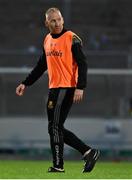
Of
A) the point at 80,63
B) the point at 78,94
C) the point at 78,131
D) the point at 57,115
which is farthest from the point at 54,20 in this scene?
the point at 78,131

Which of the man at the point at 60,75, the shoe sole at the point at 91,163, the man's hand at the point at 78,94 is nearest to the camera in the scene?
the man's hand at the point at 78,94

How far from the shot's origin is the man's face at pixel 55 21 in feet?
30.1

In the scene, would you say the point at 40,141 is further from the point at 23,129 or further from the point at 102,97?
the point at 102,97

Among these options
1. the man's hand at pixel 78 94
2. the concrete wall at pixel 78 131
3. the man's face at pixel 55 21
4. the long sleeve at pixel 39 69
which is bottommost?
the concrete wall at pixel 78 131

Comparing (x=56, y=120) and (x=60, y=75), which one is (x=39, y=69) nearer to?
(x=60, y=75)

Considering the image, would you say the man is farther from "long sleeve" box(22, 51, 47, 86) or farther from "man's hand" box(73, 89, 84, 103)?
"long sleeve" box(22, 51, 47, 86)

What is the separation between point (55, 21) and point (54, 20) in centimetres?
2

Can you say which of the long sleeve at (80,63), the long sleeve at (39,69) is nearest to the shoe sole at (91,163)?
the long sleeve at (80,63)

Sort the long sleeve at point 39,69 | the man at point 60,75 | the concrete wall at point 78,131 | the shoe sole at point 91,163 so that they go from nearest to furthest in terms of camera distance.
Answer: the man at point 60,75 < the shoe sole at point 91,163 < the long sleeve at point 39,69 < the concrete wall at point 78,131

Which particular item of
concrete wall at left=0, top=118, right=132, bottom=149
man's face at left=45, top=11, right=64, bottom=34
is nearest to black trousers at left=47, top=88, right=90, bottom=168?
man's face at left=45, top=11, right=64, bottom=34

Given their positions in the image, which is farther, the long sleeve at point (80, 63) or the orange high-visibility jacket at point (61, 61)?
the orange high-visibility jacket at point (61, 61)

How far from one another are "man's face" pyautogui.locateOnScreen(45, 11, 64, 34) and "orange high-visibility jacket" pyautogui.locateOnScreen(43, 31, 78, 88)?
0.10m

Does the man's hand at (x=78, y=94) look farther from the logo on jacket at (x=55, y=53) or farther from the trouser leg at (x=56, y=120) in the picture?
the logo on jacket at (x=55, y=53)

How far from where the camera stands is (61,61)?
9.34 meters
